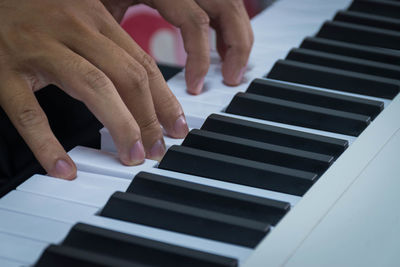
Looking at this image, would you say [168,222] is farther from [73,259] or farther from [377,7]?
[377,7]

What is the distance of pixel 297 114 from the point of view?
1.06 meters

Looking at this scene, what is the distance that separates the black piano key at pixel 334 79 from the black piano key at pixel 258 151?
25cm

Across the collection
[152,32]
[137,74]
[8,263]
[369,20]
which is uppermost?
[369,20]

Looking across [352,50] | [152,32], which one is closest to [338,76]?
[352,50]

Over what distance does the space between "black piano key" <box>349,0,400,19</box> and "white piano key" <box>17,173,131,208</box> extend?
0.80 metres

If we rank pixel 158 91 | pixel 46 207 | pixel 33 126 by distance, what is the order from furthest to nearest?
pixel 158 91
pixel 33 126
pixel 46 207

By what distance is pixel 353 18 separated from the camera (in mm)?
1437

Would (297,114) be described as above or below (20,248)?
above

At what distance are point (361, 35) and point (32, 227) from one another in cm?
80

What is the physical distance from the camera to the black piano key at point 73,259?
0.70 m

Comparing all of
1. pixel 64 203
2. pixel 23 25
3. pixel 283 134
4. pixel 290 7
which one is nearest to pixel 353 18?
pixel 290 7

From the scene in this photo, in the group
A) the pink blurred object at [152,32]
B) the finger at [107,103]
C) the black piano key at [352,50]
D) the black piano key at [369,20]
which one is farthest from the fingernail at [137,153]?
the pink blurred object at [152,32]

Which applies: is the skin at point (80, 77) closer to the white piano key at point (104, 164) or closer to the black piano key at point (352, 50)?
the white piano key at point (104, 164)

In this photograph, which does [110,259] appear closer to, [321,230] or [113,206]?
[113,206]
